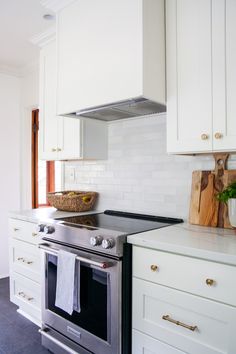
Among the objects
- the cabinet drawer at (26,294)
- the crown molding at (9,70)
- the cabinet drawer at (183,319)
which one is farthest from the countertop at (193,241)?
the crown molding at (9,70)

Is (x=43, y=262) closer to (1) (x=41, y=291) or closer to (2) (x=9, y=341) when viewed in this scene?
(1) (x=41, y=291)

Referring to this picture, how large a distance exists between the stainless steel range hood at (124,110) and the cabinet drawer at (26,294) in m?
1.46

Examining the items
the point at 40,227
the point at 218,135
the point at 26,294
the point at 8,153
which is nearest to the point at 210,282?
the point at 218,135

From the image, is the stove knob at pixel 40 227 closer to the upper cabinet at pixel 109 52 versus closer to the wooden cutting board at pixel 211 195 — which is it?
the upper cabinet at pixel 109 52

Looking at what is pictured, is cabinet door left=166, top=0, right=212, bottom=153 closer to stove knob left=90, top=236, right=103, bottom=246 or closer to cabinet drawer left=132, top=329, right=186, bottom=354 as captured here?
stove knob left=90, top=236, right=103, bottom=246

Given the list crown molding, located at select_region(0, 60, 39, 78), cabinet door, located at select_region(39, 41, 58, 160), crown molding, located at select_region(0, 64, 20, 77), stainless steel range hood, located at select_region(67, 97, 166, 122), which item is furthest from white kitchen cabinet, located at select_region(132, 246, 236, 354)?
crown molding, located at select_region(0, 64, 20, 77)

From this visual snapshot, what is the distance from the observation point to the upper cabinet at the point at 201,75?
1.57 m

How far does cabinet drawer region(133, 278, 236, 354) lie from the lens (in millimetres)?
1273

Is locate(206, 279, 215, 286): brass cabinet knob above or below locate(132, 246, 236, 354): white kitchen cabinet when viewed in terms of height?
above

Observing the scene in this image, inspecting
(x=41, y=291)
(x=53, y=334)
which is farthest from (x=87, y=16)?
(x=53, y=334)

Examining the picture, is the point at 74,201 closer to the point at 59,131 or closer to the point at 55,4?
the point at 59,131

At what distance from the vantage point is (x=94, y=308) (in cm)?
178

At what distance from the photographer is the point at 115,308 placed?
1.63m

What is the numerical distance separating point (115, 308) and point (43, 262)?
30.1 inches
